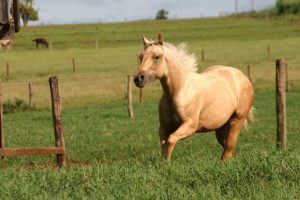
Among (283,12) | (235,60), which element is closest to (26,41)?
(235,60)

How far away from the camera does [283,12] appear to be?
107 meters

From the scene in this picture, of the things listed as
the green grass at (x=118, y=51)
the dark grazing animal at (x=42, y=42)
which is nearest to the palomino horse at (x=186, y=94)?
the green grass at (x=118, y=51)

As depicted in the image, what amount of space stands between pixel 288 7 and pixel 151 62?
9814 cm

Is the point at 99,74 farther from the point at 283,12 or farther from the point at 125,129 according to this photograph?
the point at 283,12

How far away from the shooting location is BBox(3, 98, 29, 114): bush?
101ft

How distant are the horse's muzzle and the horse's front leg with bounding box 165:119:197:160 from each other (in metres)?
0.98

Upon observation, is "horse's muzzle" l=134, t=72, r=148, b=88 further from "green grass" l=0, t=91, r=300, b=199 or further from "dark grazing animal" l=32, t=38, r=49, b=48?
"dark grazing animal" l=32, t=38, r=49, b=48

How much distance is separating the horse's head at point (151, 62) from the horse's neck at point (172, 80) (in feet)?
0.59

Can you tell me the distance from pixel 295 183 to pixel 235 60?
159ft

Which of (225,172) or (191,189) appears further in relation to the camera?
(225,172)

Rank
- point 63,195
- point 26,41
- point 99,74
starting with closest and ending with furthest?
1. point 63,195
2. point 99,74
3. point 26,41

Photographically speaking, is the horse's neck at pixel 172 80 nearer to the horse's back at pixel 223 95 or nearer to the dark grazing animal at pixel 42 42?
the horse's back at pixel 223 95

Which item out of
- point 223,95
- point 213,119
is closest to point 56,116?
point 213,119

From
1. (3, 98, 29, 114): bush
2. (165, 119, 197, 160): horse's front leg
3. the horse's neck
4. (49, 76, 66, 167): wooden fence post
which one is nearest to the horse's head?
the horse's neck
